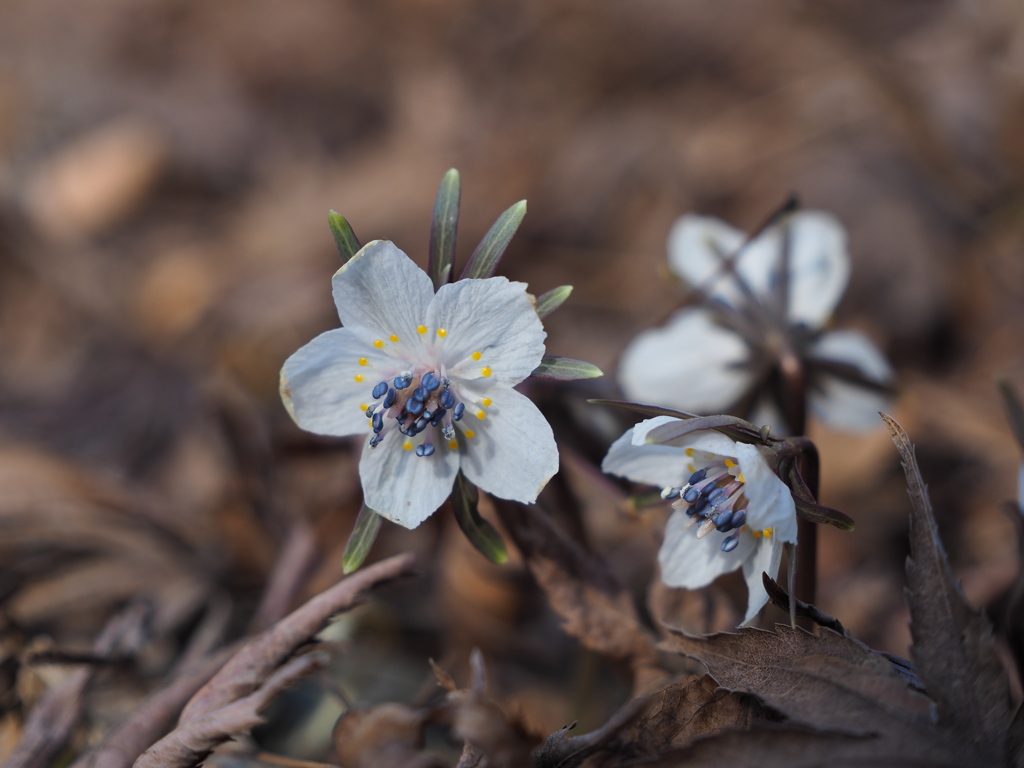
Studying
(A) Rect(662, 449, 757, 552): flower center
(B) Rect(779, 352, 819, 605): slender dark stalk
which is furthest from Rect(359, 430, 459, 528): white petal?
(B) Rect(779, 352, 819, 605): slender dark stalk

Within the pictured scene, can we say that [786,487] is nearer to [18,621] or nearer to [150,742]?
[150,742]

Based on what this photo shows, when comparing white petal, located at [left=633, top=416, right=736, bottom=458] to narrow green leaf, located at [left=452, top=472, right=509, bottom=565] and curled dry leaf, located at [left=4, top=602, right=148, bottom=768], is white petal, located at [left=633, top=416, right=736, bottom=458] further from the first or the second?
curled dry leaf, located at [left=4, top=602, right=148, bottom=768]

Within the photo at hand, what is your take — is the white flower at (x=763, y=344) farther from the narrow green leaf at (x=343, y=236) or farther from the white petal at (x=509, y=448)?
the narrow green leaf at (x=343, y=236)

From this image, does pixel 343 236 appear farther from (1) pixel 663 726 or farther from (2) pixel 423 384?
(1) pixel 663 726

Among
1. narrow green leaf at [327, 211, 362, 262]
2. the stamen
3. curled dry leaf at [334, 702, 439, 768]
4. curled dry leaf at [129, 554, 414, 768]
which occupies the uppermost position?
narrow green leaf at [327, 211, 362, 262]

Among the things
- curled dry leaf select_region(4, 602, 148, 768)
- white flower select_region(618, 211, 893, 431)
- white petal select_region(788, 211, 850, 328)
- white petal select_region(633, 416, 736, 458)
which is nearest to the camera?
white petal select_region(633, 416, 736, 458)

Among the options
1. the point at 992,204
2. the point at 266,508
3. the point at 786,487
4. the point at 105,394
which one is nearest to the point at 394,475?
the point at 786,487
